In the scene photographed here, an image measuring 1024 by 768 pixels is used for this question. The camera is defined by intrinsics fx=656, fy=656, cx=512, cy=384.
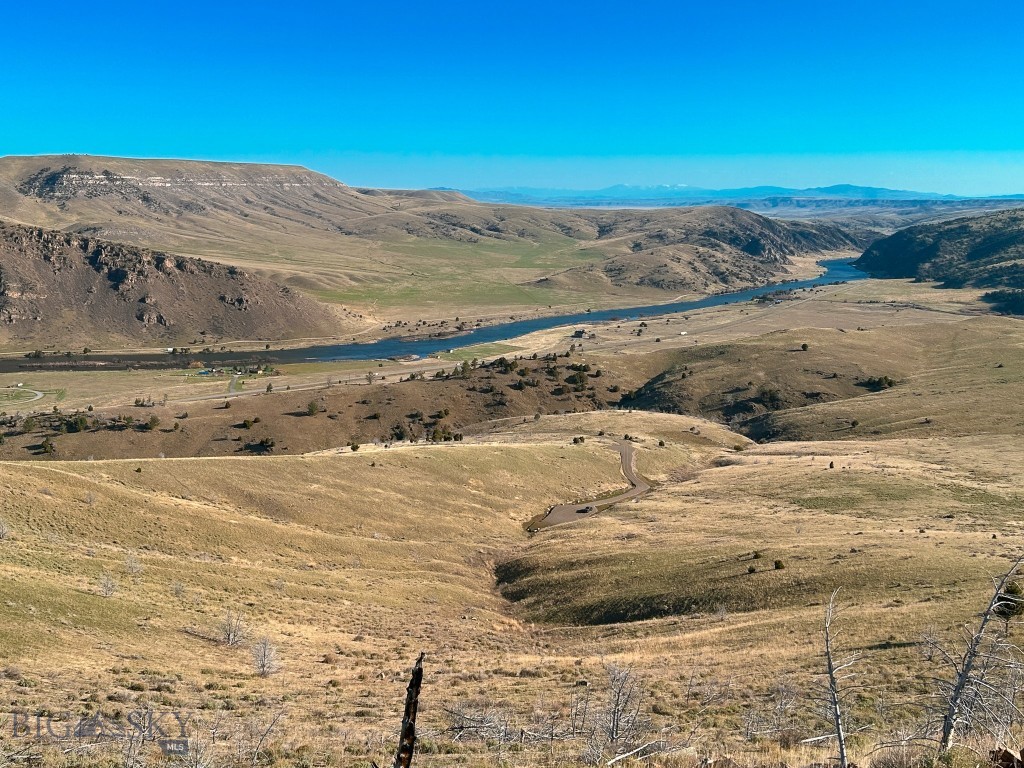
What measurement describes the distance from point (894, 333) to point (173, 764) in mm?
187791

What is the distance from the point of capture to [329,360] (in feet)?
587

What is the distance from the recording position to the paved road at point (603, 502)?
71.1 metres

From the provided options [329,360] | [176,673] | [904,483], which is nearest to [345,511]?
[176,673]

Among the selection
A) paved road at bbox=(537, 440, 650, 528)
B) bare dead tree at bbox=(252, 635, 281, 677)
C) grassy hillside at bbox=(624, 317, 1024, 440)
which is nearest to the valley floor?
bare dead tree at bbox=(252, 635, 281, 677)

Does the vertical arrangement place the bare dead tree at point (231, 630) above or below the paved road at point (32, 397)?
below

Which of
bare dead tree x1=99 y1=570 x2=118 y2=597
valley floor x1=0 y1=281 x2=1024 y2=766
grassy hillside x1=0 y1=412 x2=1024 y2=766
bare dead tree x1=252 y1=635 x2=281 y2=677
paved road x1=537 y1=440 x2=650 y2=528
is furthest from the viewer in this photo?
paved road x1=537 y1=440 x2=650 y2=528

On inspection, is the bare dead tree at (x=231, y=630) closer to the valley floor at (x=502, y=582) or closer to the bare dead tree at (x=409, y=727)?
the valley floor at (x=502, y=582)

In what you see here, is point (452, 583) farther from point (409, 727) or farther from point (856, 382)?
point (856, 382)

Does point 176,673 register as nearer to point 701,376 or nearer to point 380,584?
point 380,584

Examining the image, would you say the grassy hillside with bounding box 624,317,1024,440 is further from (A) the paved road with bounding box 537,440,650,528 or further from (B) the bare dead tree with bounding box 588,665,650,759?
(B) the bare dead tree with bounding box 588,665,650,759

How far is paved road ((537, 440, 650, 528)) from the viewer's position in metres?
71.1

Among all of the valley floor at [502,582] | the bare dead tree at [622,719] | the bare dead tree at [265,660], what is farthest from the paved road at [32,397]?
the bare dead tree at [622,719]

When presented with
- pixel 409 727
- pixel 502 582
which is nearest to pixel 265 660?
pixel 409 727

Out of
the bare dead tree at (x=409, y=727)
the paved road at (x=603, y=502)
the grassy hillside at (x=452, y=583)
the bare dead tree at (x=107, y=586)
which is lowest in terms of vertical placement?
the paved road at (x=603, y=502)
